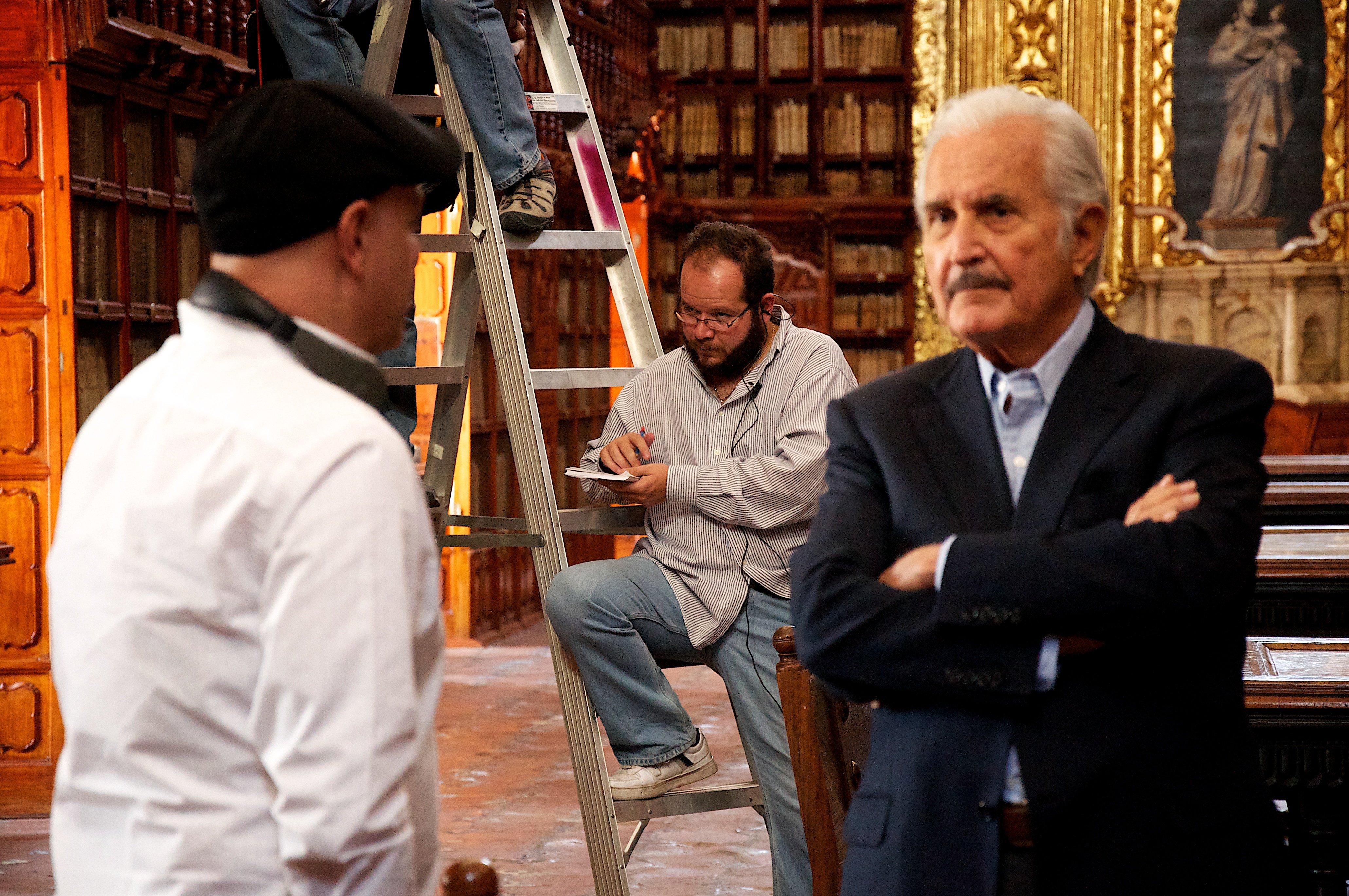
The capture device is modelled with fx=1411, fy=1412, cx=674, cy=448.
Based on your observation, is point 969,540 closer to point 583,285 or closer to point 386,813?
point 386,813

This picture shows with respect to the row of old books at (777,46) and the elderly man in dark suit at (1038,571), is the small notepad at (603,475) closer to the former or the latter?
the elderly man in dark suit at (1038,571)

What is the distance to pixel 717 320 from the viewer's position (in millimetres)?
3125

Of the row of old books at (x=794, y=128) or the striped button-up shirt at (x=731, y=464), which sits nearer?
the striped button-up shirt at (x=731, y=464)

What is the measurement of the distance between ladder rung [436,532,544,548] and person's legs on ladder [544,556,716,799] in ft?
0.38

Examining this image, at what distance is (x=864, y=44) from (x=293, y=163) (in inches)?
425

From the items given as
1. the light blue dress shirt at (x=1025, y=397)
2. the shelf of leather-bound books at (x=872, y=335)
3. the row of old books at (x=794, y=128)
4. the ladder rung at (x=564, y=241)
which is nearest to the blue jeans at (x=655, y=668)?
the ladder rung at (x=564, y=241)

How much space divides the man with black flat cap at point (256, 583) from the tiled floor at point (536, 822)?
8.31 ft

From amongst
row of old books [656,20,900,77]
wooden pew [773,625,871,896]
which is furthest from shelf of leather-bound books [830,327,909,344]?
wooden pew [773,625,871,896]

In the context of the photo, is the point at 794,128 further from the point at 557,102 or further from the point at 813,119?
the point at 557,102

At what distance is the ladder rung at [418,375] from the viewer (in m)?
2.87

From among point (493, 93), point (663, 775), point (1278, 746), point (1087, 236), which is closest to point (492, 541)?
point (663, 775)

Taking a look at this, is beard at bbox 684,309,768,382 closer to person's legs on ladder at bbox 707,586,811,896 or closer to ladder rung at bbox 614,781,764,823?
person's legs on ladder at bbox 707,586,811,896

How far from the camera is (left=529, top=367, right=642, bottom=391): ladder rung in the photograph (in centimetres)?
292

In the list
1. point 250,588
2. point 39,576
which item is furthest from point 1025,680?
point 39,576
